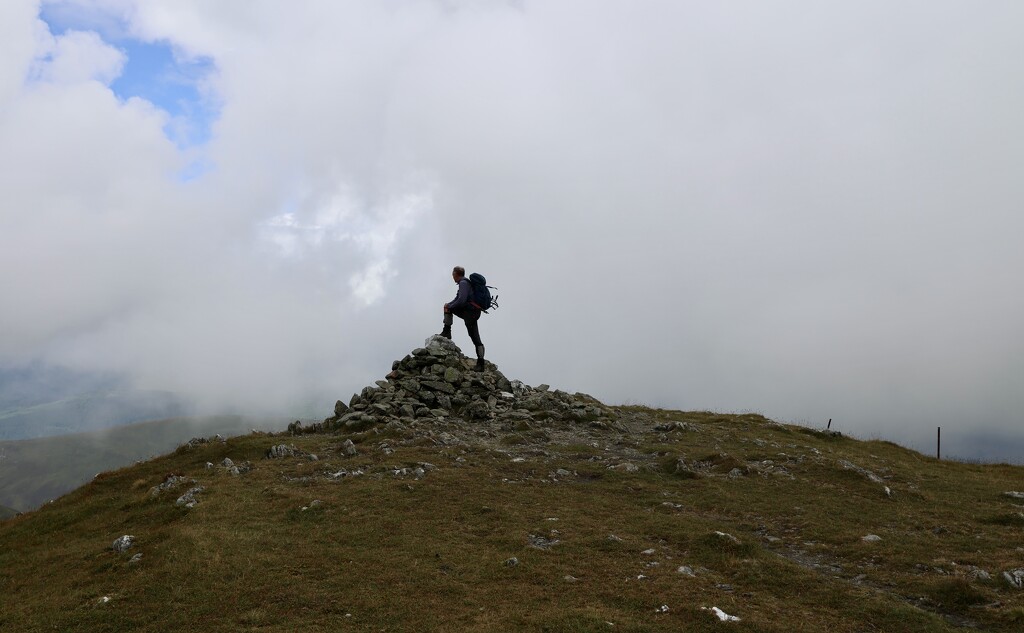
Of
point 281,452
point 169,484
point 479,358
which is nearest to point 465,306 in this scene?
point 479,358

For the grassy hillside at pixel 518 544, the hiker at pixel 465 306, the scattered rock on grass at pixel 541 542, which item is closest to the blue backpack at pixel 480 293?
the hiker at pixel 465 306

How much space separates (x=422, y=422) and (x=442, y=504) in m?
11.0

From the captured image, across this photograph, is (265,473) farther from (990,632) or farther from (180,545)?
(990,632)

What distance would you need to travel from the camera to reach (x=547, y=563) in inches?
531

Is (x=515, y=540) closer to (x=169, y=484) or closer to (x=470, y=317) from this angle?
(x=169, y=484)

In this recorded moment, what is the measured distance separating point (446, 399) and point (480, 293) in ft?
19.8

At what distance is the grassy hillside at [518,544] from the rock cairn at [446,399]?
13.5ft

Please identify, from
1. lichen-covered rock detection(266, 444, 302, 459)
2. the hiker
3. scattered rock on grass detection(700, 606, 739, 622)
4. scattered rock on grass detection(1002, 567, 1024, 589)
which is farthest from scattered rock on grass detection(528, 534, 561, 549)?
the hiker

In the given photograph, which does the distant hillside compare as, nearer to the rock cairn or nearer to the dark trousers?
the rock cairn

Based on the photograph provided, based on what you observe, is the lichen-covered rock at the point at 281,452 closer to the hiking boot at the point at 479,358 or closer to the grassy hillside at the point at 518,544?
the grassy hillside at the point at 518,544

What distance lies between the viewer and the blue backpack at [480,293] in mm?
32719

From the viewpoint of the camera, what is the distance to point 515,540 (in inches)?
587

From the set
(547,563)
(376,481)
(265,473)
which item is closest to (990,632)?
(547,563)

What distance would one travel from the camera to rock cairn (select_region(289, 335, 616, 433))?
29.8 metres
